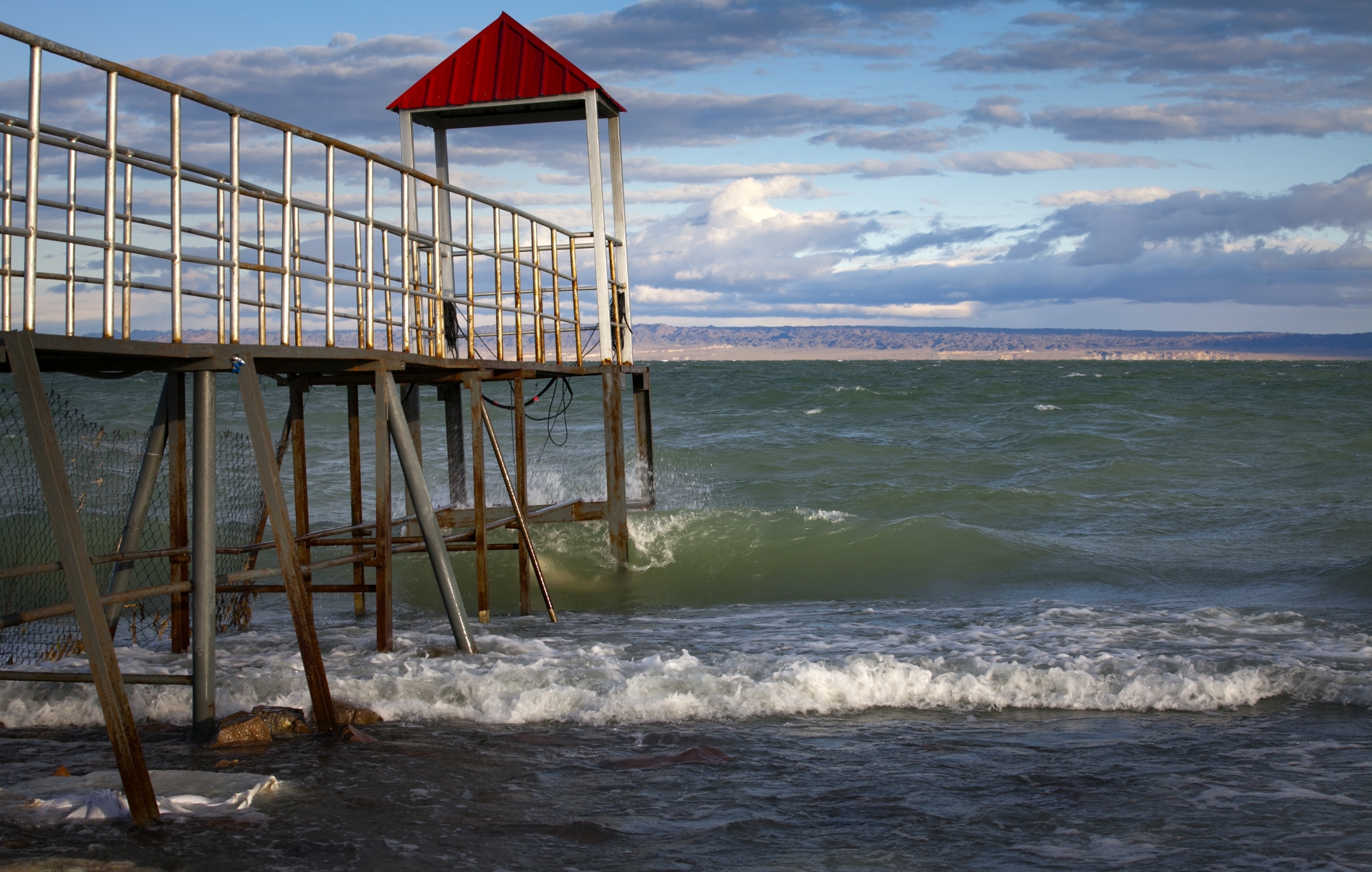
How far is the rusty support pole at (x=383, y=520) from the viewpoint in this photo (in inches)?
302

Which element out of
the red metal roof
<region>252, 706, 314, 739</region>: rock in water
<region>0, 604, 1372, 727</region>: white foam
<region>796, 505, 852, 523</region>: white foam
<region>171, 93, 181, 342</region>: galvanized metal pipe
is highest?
the red metal roof

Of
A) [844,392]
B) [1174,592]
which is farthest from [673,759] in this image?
[844,392]

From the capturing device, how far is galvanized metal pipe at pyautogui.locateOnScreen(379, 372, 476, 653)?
7.81m

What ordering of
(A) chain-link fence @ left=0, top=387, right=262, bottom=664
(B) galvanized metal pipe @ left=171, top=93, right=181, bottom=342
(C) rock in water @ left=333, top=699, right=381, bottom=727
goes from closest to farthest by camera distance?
(B) galvanized metal pipe @ left=171, top=93, right=181, bottom=342 → (C) rock in water @ left=333, top=699, right=381, bottom=727 → (A) chain-link fence @ left=0, top=387, right=262, bottom=664

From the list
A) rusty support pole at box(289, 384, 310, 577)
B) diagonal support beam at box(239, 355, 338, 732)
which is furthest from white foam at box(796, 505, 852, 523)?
diagonal support beam at box(239, 355, 338, 732)

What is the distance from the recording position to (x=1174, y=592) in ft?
39.8

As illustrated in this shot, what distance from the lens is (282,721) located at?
6.49m

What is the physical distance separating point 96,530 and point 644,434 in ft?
26.2

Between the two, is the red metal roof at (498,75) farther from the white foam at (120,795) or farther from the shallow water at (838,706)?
the white foam at (120,795)

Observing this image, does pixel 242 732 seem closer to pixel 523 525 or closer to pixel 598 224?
pixel 523 525

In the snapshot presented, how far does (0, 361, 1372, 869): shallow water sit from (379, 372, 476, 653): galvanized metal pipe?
322 mm

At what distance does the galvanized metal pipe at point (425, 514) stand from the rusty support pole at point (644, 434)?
5104mm

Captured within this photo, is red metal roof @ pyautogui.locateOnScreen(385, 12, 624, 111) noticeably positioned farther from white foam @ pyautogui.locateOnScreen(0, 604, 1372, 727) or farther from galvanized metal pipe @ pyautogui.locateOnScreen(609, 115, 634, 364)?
white foam @ pyautogui.locateOnScreen(0, 604, 1372, 727)

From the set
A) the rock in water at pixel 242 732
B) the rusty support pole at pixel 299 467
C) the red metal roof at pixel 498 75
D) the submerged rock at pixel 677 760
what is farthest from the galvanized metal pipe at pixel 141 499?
the red metal roof at pixel 498 75
